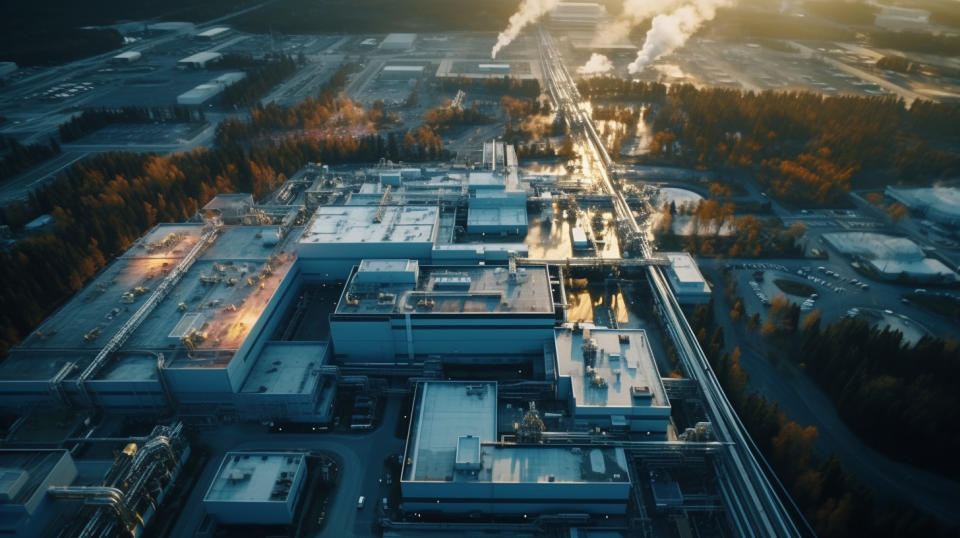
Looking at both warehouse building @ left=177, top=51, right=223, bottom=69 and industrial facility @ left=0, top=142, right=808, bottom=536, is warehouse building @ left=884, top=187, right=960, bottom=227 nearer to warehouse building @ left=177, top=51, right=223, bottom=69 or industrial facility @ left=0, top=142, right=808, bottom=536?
industrial facility @ left=0, top=142, right=808, bottom=536

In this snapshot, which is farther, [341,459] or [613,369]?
[613,369]

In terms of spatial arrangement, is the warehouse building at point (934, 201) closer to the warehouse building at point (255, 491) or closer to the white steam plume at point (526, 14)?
the warehouse building at point (255, 491)

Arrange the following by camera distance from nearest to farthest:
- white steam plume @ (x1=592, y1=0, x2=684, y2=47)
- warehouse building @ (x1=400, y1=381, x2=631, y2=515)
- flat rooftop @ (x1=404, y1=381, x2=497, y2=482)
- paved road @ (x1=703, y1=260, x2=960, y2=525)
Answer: warehouse building @ (x1=400, y1=381, x2=631, y2=515)
flat rooftop @ (x1=404, y1=381, x2=497, y2=482)
paved road @ (x1=703, y1=260, x2=960, y2=525)
white steam plume @ (x1=592, y1=0, x2=684, y2=47)

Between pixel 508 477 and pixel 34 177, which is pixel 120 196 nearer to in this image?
pixel 34 177

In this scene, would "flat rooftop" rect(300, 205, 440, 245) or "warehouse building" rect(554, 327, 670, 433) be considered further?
"flat rooftop" rect(300, 205, 440, 245)

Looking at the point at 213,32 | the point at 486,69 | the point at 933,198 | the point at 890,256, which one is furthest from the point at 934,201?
the point at 213,32

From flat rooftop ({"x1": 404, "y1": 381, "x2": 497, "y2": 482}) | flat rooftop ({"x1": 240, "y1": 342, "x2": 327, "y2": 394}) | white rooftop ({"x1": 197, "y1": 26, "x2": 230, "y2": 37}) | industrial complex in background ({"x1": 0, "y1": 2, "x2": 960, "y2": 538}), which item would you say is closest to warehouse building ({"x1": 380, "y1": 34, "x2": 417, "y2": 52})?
white rooftop ({"x1": 197, "y1": 26, "x2": 230, "y2": 37})

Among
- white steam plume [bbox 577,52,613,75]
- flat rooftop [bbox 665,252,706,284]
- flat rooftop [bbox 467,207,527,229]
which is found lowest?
flat rooftop [bbox 665,252,706,284]

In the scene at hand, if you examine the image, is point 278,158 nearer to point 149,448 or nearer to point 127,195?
point 127,195
